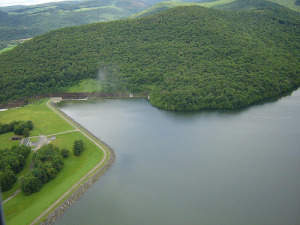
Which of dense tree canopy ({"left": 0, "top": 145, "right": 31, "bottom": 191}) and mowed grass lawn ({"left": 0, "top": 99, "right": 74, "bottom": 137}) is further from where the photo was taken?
mowed grass lawn ({"left": 0, "top": 99, "right": 74, "bottom": 137})

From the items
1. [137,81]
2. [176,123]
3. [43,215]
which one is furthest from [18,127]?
[137,81]

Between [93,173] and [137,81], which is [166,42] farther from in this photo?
[93,173]

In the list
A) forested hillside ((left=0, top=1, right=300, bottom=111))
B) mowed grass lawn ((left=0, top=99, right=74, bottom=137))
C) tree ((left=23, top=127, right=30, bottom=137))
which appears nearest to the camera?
tree ((left=23, top=127, right=30, bottom=137))

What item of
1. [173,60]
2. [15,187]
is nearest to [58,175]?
[15,187]

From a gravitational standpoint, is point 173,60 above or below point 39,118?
above

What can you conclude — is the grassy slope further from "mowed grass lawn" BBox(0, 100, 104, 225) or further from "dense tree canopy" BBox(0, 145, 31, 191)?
"mowed grass lawn" BBox(0, 100, 104, 225)

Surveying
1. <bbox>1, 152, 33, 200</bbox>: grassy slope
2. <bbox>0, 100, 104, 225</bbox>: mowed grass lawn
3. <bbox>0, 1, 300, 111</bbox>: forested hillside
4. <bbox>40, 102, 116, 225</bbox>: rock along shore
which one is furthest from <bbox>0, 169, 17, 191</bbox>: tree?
<bbox>0, 1, 300, 111</bbox>: forested hillside

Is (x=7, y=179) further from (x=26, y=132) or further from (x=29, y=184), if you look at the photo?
(x=26, y=132)
